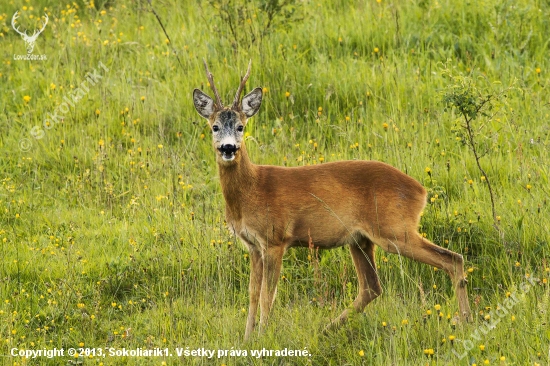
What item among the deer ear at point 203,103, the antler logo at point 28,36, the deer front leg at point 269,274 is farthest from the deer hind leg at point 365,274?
Result: the antler logo at point 28,36

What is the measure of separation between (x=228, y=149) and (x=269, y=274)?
98 cm

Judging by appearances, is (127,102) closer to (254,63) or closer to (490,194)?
(254,63)

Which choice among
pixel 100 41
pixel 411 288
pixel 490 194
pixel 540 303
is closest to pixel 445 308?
pixel 411 288

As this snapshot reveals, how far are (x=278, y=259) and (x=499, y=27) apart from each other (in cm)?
468

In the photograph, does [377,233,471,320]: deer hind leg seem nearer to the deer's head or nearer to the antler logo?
the deer's head

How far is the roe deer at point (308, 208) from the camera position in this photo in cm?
670

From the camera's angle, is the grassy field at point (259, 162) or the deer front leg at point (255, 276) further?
the deer front leg at point (255, 276)

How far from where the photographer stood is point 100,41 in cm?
1127

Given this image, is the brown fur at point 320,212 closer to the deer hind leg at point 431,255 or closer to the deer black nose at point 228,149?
the deer hind leg at point 431,255

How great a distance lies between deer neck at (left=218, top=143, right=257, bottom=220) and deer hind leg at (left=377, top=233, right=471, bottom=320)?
108 centimetres

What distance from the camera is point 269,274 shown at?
6.77m

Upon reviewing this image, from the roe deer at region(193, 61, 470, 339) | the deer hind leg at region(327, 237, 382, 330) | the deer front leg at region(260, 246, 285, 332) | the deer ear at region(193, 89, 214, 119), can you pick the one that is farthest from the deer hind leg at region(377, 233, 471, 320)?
the deer ear at region(193, 89, 214, 119)

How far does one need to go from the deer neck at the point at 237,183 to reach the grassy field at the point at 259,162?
63 cm
